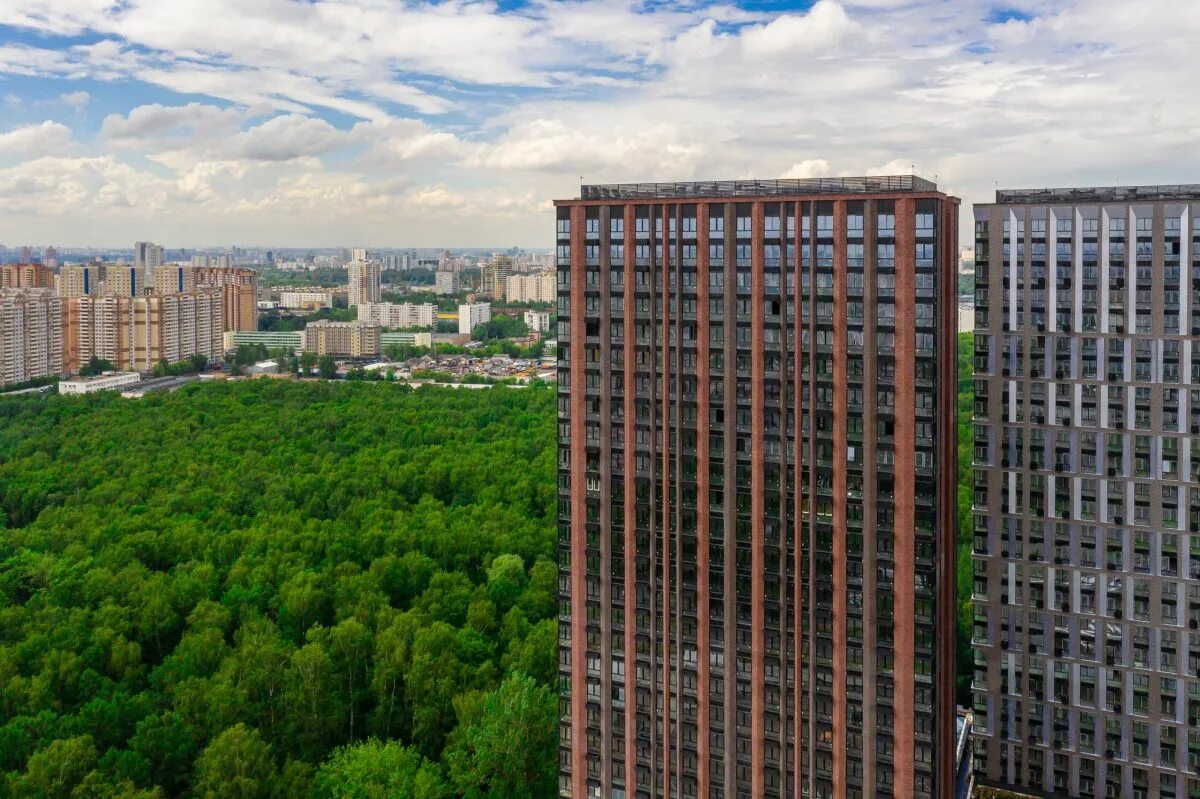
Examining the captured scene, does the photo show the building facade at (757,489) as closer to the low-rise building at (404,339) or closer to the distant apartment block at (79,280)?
the low-rise building at (404,339)

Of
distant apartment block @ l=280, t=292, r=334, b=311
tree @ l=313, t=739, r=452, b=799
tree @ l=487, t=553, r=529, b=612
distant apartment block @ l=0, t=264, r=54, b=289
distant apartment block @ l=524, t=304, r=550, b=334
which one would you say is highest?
distant apartment block @ l=0, t=264, r=54, b=289

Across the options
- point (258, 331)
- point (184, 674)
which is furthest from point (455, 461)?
point (258, 331)

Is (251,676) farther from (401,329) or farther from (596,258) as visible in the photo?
(401,329)

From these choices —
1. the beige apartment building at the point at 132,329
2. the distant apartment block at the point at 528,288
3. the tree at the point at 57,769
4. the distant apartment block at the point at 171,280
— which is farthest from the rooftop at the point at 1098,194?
the distant apartment block at the point at 171,280

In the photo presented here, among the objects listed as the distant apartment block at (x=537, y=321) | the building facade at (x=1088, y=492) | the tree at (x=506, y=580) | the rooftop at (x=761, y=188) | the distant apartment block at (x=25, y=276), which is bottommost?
the tree at (x=506, y=580)

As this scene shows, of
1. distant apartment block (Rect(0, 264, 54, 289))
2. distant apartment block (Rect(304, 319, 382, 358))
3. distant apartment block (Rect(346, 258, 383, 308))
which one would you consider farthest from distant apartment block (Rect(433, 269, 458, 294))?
distant apartment block (Rect(0, 264, 54, 289))

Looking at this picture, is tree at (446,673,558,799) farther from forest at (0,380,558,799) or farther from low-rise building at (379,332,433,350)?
low-rise building at (379,332,433,350)

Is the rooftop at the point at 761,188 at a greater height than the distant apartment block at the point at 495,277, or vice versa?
the distant apartment block at the point at 495,277
